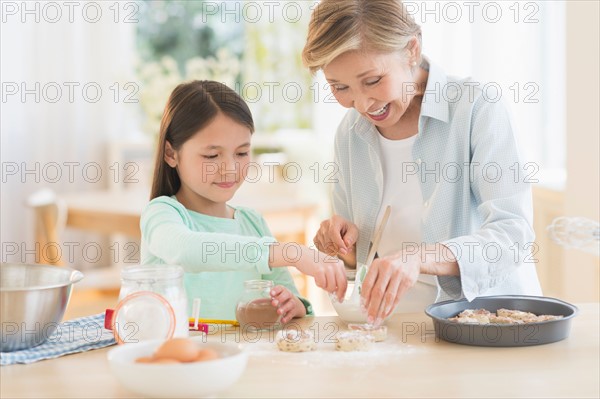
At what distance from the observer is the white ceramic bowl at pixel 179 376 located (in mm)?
1142

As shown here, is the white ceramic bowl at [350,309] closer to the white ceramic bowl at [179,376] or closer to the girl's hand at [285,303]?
the girl's hand at [285,303]

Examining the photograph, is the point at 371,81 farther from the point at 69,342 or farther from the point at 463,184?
the point at 69,342

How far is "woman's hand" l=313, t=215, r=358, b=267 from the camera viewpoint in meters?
2.00

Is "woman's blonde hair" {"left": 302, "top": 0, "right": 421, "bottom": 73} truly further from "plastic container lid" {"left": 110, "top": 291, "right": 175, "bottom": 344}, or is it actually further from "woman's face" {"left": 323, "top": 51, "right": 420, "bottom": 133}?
"plastic container lid" {"left": 110, "top": 291, "right": 175, "bottom": 344}

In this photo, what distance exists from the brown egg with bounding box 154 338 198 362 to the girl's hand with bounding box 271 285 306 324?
54 centimetres

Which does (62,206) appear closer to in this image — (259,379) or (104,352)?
(104,352)

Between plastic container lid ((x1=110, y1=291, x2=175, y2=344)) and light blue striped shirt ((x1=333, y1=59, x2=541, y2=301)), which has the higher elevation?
light blue striped shirt ((x1=333, y1=59, x2=541, y2=301))

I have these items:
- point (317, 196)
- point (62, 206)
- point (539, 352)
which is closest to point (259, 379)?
point (539, 352)

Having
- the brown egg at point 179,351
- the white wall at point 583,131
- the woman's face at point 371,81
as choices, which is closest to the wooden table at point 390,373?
the brown egg at point 179,351

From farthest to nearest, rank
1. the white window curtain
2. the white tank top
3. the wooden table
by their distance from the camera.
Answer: the white window curtain → the white tank top → the wooden table

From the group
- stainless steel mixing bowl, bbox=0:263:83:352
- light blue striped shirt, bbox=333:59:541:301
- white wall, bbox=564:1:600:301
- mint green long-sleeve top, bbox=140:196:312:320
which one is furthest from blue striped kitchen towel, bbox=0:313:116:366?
white wall, bbox=564:1:600:301

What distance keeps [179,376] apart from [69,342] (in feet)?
1.65

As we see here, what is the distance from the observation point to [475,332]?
1514mm

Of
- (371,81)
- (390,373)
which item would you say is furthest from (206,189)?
(390,373)
